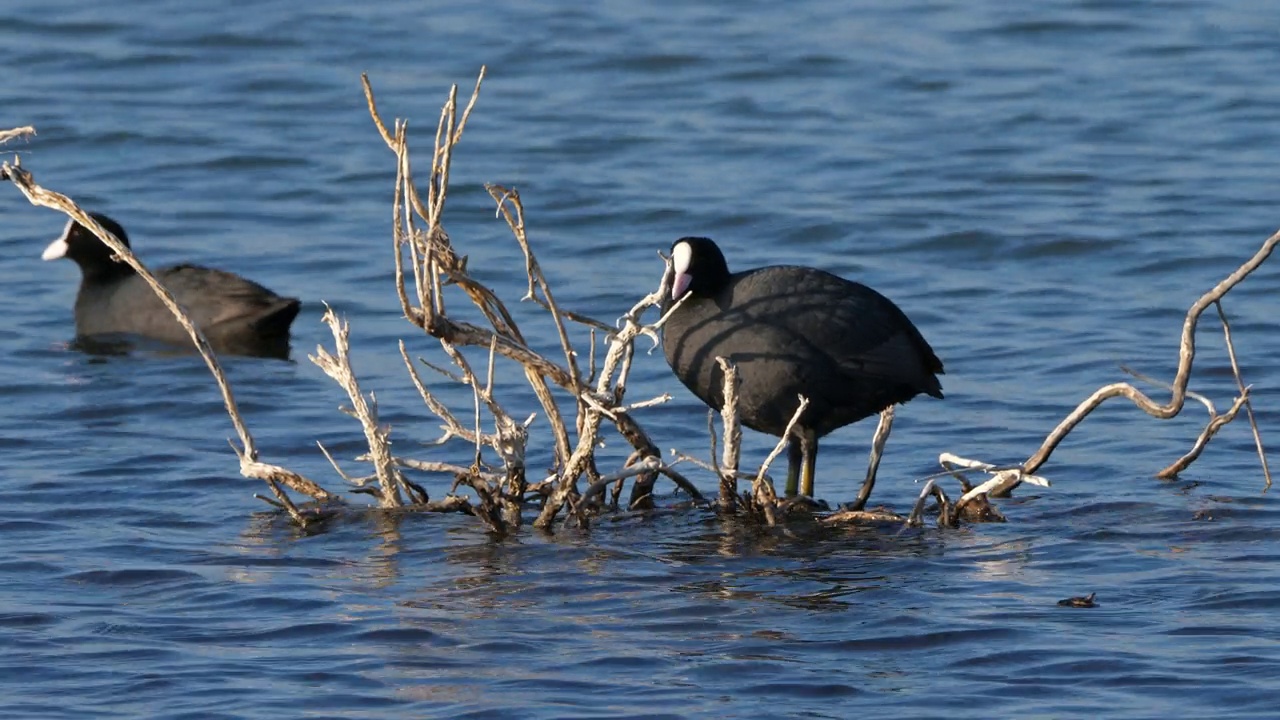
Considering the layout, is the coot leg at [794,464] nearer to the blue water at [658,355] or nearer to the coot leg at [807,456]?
the coot leg at [807,456]

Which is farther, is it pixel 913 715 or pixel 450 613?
pixel 450 613

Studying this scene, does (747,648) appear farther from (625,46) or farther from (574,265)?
(625,46)

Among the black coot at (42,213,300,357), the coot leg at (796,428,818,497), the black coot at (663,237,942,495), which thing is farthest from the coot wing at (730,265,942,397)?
the black coot at (42,213,300,357)

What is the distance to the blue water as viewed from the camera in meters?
5.60

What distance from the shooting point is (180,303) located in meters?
10.8

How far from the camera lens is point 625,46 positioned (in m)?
16.8

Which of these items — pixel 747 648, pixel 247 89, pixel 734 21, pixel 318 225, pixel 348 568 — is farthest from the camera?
pixel 734 21

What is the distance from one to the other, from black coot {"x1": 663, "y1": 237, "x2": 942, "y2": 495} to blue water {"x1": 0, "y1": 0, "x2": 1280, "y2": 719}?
0.47 metres

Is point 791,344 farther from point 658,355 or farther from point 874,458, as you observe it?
point 658,355

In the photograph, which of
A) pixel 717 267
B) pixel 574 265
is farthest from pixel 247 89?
pixel 717 267

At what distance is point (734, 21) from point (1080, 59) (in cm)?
302

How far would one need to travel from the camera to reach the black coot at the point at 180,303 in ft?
34.3

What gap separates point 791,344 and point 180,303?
4.85 metres

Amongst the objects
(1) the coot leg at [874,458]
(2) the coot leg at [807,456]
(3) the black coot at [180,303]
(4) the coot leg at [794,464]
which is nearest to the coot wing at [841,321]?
(1) the coot leg at [874,458]
